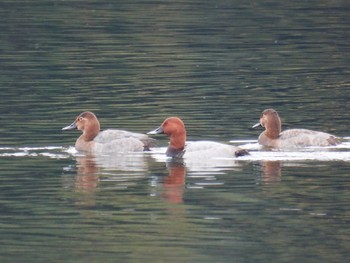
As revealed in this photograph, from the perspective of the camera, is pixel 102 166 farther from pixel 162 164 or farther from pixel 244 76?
pixel 244 76

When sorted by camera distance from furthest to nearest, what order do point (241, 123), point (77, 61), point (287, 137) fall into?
point (77, 61) < point (241, 123) < point (287, 137)

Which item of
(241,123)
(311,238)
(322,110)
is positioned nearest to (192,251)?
(311,238)

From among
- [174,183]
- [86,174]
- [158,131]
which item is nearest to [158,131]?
[158,131]

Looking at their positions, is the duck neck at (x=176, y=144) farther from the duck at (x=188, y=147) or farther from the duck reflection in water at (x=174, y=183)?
the duck reflection in water at (x=174, y=183)

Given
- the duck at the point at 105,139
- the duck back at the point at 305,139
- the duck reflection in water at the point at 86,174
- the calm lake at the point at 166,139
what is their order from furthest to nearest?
the duck at the point at 105,139, the duck back at the point at 305,139, the duck reflection in water at the point at 86,174, the calm lake at the point at 166,139

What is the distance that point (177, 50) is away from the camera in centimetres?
3747

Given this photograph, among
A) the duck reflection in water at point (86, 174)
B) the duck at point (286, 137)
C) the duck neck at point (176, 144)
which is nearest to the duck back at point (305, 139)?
the duck at point (286, 137)

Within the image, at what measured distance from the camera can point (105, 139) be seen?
2223cm

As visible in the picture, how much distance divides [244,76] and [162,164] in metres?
10.9

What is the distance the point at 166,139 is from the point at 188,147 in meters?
2.46

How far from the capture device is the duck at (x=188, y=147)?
20.6 metres

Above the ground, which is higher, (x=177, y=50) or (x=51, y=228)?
(x=177, y=50)

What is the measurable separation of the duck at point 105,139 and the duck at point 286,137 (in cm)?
191

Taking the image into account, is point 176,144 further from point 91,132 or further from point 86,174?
point 86,174
